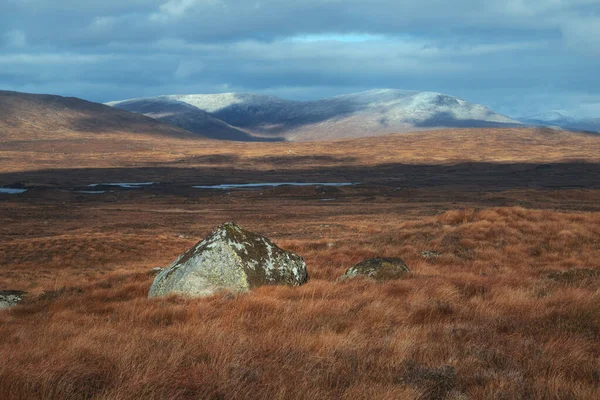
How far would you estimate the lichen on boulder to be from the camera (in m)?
11.7

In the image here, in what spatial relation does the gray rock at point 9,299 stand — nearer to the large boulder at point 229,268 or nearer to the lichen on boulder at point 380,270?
the large boulder at point 229,268

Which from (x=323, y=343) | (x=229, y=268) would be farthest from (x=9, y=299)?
(x=323, y=343)

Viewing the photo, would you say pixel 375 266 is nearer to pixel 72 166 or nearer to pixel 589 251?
pixel 589 251

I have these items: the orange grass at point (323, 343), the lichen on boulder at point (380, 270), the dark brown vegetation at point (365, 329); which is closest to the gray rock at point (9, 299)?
the dark brown vegetation at point (365, 329)

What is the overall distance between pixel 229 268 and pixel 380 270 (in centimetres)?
350

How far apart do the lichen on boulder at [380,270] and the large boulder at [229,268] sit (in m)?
1.23

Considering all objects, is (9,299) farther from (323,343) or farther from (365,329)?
Result: (323,343)

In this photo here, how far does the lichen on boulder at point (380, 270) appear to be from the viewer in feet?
38.3

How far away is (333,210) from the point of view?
66938 mm

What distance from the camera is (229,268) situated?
10.6 metres

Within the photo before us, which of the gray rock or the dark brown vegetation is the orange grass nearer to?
the dark brown vegetation

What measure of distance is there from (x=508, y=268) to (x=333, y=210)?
53.4 m

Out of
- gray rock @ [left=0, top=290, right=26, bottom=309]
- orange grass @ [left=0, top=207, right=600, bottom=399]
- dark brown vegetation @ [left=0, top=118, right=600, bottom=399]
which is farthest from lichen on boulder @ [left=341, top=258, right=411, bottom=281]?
gray rock @ [left=0, top=290, right=26, bottom=309]

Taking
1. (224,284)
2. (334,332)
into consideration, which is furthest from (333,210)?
(334,332)
